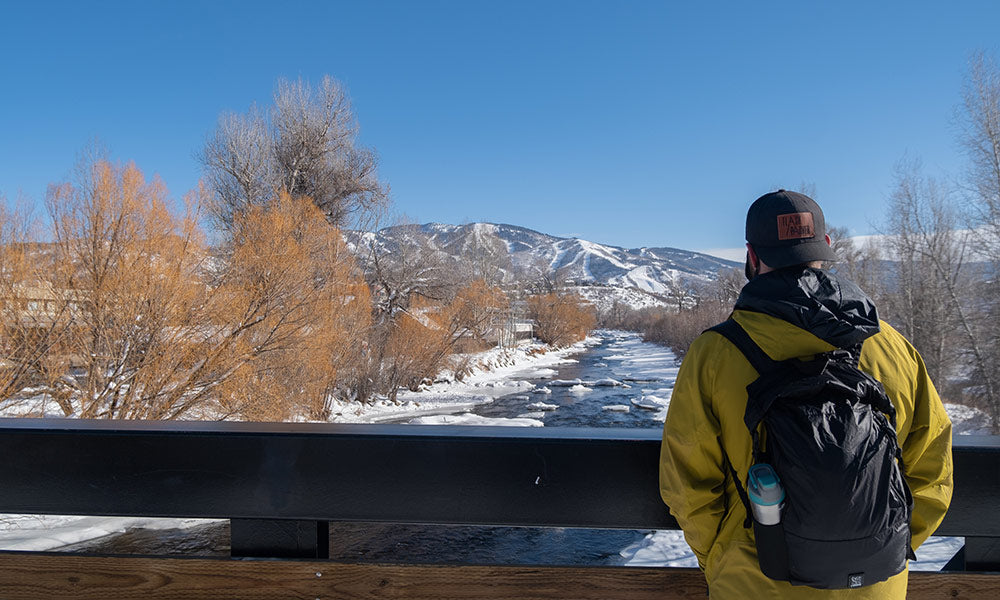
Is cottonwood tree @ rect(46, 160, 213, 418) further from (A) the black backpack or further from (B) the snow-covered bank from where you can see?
(A) the black backpack

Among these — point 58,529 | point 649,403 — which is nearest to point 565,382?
point 649,403

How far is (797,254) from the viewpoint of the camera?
1.18 m

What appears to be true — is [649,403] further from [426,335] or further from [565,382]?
[426,335]

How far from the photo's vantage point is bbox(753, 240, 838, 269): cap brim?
1176 mm

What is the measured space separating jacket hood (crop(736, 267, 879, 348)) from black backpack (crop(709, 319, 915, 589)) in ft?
0.18

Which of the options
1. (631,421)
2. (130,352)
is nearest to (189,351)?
(130,352)

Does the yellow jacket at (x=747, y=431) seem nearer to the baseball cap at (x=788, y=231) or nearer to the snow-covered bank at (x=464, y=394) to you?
the baseball cap at (x=788, y=231)

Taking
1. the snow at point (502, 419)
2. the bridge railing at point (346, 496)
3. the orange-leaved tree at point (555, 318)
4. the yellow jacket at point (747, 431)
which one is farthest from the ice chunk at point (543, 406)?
the orange-leaved tree at point (555, 318)

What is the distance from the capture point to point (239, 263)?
1420cm

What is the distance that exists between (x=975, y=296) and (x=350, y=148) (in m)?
24.2

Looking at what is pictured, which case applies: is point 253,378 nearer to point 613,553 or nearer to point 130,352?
point 130,352

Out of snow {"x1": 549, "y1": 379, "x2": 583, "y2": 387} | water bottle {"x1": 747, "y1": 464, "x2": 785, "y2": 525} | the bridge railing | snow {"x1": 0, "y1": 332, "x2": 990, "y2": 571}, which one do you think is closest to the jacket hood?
water bottle {"x1": 747, "y1": 464, "x2": 785, "y2": 525}

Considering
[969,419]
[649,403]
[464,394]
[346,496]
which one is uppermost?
[346,496]

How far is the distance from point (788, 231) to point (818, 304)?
19 cm
